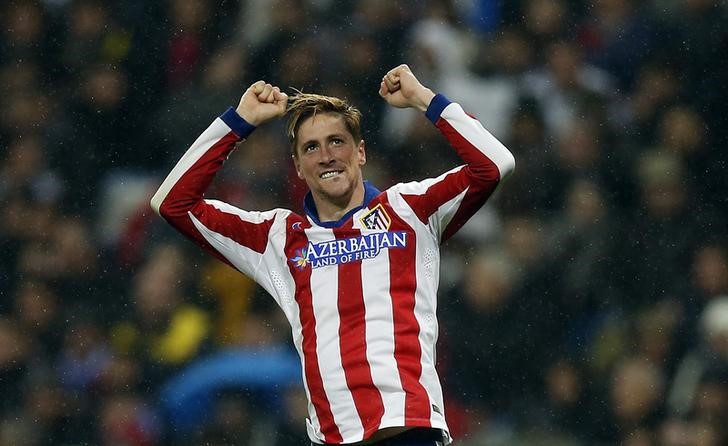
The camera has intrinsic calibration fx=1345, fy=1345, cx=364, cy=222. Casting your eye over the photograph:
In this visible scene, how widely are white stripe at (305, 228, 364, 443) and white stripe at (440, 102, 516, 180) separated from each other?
41cm

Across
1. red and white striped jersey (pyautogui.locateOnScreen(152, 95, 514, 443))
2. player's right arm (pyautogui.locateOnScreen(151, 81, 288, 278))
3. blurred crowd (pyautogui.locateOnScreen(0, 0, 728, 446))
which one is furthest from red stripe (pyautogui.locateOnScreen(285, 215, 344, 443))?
blurred crowd (pyautogui.locateOnScreen(0, 0, 728, 446))

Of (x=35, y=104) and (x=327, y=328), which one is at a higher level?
(x=35, y=104)

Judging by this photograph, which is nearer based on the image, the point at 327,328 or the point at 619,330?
the point at 327,328

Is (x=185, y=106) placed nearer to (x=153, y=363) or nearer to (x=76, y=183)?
(x=76, y=183)

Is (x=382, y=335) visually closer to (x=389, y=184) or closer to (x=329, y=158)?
(x=329, y=158)

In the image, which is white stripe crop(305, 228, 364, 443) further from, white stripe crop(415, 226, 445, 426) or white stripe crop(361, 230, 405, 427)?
white stripe crop(415, 226, 445, 426)

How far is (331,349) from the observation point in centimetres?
326

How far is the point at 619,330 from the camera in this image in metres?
5.51

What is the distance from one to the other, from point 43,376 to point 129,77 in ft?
4.66

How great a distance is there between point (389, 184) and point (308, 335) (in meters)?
2.42

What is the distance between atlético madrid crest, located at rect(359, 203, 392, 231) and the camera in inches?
132

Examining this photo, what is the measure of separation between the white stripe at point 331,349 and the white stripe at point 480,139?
0.41m

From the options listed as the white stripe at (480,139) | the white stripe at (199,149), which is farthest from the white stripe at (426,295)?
the white stripe at (199,149)

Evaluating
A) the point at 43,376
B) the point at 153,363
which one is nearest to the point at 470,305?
the point at 153,363
